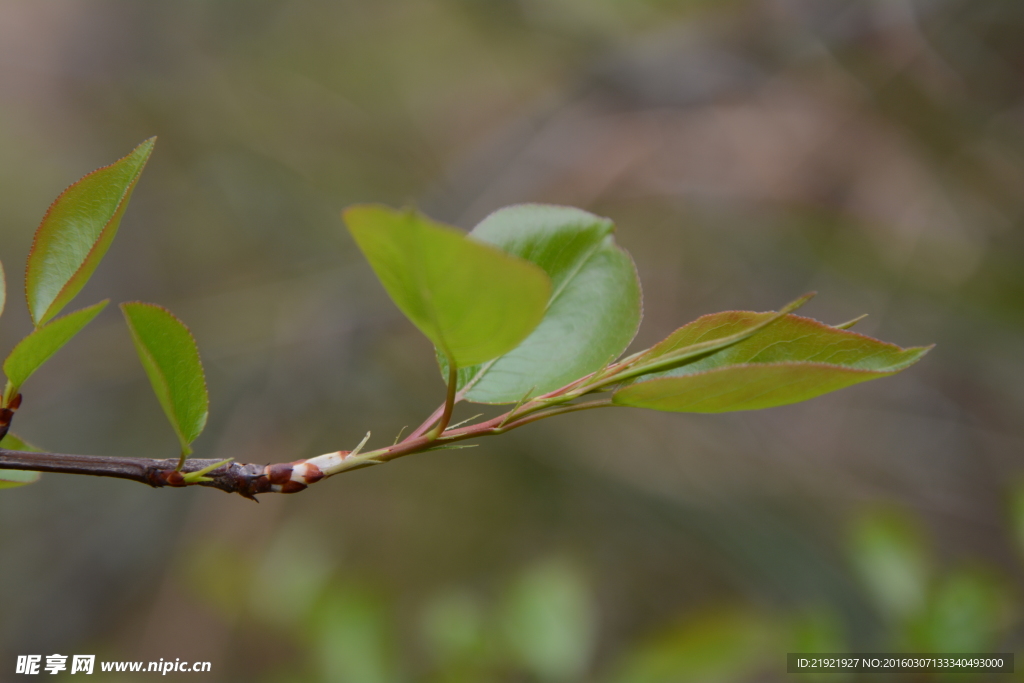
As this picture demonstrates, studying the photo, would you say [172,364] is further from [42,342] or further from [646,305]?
[646,305]

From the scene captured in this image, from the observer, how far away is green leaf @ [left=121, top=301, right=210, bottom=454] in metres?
0.28

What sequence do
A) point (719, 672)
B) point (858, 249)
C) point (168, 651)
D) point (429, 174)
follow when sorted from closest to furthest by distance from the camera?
1. point (719, 672)
2. point (168, 651)
3. point (858, 249)
4. point (429, 174)

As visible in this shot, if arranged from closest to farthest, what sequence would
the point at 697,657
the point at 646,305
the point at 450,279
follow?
the point at 450,279
the point at 697,657
the point at 646,305

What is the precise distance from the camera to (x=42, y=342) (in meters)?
0.31

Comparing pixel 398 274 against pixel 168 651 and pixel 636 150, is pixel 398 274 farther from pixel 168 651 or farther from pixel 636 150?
pixel 636 150

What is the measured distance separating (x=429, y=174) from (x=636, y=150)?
2.73 ft

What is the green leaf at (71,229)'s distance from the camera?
0.35 metres

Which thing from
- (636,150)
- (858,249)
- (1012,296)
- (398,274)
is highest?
(636,150)

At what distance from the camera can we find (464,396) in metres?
0.37

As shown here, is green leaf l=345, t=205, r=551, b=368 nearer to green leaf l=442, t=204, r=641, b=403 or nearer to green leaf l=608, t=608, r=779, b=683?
green leaf l=442, t=204, r=641, b=403

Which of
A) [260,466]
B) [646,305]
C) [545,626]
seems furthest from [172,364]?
[646,305]

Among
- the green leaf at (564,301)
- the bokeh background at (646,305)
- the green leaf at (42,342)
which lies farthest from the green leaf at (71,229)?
the bokeh background at (646,305)

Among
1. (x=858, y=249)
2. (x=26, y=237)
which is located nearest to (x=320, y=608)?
(x=858, y=249)

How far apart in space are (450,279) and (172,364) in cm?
16
